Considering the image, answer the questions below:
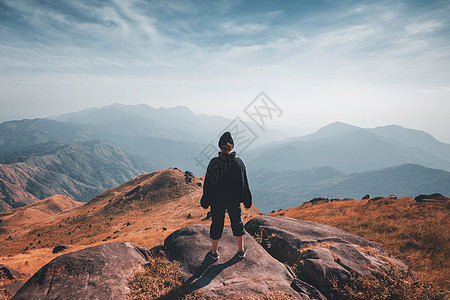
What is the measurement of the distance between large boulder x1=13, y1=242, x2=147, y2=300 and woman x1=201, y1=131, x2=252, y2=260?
3.07 m

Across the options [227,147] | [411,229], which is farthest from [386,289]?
[411,229]

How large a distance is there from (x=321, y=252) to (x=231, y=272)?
3.87 metres

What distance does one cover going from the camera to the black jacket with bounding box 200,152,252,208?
24.4ft

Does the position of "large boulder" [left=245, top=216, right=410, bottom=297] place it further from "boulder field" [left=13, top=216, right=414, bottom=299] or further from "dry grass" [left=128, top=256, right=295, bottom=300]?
"dry grass" [left=128, top=256, right=295, bottom=300]

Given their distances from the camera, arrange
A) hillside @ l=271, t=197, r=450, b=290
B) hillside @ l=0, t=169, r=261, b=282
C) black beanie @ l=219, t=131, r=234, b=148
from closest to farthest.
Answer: black beanie @ l=219, t=131, r=234, b=148, hillside @ l=271, t=197, r=450, b=290, hillside @ l=0, t=169, r=261, b=282

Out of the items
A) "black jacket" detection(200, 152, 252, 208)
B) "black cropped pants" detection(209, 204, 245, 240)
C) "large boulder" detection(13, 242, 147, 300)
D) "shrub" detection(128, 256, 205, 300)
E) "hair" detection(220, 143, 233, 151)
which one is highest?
"hair" detection(220, 143, 233, 151)

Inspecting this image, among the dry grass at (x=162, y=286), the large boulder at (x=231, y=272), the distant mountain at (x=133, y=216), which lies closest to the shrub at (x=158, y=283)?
the dry grass at (x=162, y=286)

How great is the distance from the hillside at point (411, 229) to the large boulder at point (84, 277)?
11.2 meters

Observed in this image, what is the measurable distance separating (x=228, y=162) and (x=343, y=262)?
582 cm

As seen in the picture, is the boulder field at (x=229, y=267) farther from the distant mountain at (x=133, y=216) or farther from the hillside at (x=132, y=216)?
the hillside at (x=132, y=216)

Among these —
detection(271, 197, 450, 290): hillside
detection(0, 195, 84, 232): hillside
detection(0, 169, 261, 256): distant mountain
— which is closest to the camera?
detection(271, 197, 450, 290): hillside

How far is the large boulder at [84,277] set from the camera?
5.53m

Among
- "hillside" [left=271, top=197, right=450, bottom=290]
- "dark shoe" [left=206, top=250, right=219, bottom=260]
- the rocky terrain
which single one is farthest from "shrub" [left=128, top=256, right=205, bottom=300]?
"hillside" [left=271, top=197, right=450, bottom=290]

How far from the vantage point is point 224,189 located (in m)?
7.43
